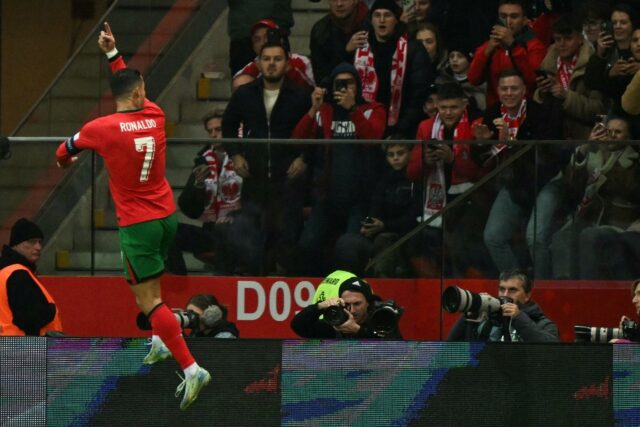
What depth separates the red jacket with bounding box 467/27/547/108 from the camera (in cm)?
1478

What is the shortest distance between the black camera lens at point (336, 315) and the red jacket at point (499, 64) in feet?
13.4

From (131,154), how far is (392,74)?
4915 mm

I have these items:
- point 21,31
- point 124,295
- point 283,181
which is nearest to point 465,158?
point 283,181

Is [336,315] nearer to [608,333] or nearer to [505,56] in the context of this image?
[608,333]

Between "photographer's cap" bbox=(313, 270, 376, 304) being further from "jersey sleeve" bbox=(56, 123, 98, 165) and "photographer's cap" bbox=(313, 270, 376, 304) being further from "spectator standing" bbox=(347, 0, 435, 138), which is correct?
"spectator standing" bbox=(347, 0, 435, 138)

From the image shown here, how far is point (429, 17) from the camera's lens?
15.4 meters

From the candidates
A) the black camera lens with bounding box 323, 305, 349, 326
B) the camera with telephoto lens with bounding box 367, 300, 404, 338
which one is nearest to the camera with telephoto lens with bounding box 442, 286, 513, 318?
the camera with telephoto lens with bounding box 367, 300, 404, 338

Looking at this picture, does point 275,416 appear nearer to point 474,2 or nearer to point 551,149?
point 551,149

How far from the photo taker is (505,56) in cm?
1484

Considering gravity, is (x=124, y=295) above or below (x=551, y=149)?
below

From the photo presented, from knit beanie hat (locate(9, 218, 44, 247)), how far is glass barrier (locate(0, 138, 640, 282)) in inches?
13.9

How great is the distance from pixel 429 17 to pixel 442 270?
3.46 m

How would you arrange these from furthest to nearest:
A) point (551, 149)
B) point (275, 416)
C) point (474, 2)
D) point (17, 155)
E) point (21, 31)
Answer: point (21, 31), point (474, 2), point (17, 155), point (551, 149), point (275, 416)

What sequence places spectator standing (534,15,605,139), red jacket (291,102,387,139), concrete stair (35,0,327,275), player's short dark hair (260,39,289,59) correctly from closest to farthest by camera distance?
1. concrete stair (35,0,327,275)
2. red jacket (291,102,387,139)
3. spectator standing (534,15,605,139)
4. player's short dark hair (260,39,289,59)
